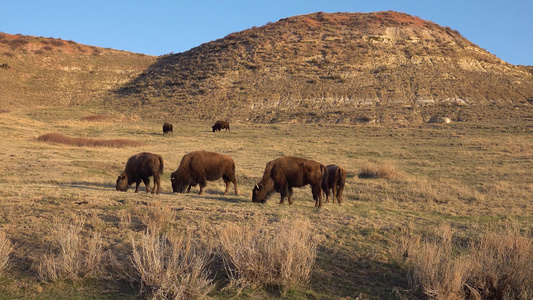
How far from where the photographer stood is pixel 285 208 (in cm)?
1194

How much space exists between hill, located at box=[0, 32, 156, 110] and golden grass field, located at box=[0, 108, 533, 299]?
3380cm

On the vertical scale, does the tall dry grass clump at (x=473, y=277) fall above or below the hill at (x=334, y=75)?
below

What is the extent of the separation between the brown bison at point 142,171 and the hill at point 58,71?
51687mm

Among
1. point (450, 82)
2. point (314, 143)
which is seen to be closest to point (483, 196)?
point (314, 143)

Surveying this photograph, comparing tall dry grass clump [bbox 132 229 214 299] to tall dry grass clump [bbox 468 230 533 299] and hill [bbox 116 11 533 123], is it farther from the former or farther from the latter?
hill [bbox 116 11 533 123]

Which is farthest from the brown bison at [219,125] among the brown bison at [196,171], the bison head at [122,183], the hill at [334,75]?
the bison head at [122,183]

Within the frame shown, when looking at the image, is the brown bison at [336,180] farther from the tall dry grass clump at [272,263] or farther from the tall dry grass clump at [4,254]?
the tall dry grass clump at [4,254]

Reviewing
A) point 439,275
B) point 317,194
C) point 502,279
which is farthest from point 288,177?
point 502,279

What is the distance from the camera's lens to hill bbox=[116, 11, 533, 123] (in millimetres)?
55750

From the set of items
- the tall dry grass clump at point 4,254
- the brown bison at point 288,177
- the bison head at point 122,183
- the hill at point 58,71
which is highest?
the hill at point 58,71

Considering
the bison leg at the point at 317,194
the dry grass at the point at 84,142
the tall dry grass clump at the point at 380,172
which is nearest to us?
the bison leg at the point at 317,194

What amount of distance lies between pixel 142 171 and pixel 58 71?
71256mm

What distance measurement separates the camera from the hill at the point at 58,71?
6644 centimetres

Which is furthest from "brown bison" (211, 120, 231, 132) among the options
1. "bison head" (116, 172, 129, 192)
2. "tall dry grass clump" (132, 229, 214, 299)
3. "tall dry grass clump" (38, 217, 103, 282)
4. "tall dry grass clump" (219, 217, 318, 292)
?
"tall dry grass clump" (132, 229, 214, 299)
